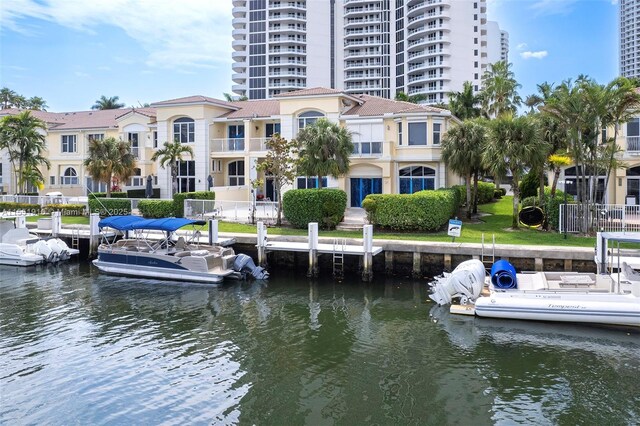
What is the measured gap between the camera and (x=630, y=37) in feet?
619

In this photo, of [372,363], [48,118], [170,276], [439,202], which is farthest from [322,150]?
[48,118]

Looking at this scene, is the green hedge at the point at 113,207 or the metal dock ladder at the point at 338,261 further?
the green hedge at the point at 113,207

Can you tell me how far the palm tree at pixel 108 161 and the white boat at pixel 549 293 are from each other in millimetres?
27575

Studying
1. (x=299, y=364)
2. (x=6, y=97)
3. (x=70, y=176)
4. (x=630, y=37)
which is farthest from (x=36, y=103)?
(x=630, y=37)

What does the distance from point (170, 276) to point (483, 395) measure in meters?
16.8

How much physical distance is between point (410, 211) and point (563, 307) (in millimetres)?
12156

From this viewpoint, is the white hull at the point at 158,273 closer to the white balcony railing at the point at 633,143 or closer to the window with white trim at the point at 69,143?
the white balcony railing at the point at 633,143

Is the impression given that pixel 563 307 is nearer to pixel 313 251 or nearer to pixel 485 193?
pixel 313 251

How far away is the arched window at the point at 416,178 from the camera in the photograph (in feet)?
129

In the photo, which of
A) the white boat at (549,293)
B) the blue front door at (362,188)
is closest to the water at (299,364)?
the white boat at (549,293)

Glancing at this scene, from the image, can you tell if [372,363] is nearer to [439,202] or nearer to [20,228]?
[439,202]

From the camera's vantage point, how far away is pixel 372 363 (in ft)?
50.9

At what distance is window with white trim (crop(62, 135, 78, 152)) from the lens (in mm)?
53403

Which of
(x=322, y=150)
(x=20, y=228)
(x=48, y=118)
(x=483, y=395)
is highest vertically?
(x=48, y=118)
